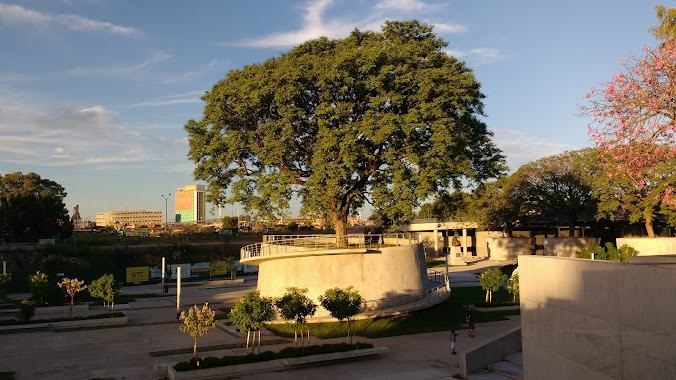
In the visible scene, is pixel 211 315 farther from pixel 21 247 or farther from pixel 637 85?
pixel 21 247

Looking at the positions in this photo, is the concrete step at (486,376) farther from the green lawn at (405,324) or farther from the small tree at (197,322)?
the small tree at (197,322)

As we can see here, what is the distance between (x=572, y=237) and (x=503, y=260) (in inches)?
521

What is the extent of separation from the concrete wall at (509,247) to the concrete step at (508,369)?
227 feet

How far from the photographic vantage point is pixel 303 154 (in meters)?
37.3

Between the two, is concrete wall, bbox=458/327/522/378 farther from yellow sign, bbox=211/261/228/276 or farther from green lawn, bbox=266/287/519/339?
yellow sign, bbox=211/261/228/276

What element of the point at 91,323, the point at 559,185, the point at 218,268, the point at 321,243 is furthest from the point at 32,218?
the point at 559,185

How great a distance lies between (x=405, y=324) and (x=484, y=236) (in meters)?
70.8

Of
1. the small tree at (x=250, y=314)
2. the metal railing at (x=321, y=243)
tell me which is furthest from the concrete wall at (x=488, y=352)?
the metal railing at (x=321, y=243)

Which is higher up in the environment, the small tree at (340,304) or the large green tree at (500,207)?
the large green tree at (500,207)

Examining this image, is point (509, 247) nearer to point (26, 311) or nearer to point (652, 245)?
point (652, 245)

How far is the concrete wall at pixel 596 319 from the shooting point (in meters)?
11.1

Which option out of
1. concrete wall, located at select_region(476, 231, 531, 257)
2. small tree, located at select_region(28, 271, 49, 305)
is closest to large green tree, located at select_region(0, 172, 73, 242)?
small tree, located at select_region(28, 271, 49, 305)

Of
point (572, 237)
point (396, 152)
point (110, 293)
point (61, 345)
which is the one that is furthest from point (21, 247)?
point (572, 237)

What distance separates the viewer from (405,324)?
105ft
